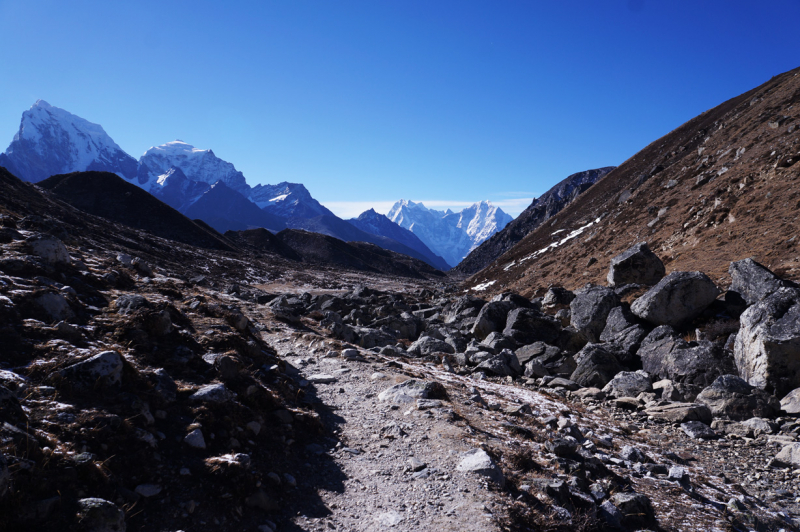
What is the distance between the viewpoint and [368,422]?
9602mm

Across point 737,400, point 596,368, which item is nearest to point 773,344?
point 737,400

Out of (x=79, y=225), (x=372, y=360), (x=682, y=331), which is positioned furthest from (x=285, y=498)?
(x=79, y=225)

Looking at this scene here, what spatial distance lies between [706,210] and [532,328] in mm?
23124

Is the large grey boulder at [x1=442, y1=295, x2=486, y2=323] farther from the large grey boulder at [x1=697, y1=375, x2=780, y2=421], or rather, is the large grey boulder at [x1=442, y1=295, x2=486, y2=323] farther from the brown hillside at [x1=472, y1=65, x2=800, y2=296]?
the large grey boulder at [x1=697, y1=375, x2=780, y2=421]

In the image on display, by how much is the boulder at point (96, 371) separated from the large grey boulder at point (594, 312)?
18.7m

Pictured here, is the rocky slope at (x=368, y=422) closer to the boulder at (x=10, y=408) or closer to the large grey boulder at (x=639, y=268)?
the boulder at (x=10, y=408)

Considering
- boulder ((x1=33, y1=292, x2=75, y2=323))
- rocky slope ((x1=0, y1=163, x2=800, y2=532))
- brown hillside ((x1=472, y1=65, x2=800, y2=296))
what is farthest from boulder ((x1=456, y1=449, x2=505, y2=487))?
brown hillside ((x1=472, y1=65, x2=800, y2=296))

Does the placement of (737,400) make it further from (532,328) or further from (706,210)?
(706,210)

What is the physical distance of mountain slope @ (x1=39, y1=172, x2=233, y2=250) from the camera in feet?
330

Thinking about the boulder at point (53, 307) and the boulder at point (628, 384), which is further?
the boulder at point (628, 384)

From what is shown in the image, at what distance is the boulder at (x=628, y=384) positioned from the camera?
1358 centimetres

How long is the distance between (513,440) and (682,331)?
11.0m

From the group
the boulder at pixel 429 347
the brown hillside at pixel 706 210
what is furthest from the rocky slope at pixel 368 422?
the brown hillside at pixel 706 210

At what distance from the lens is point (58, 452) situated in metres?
4.88
